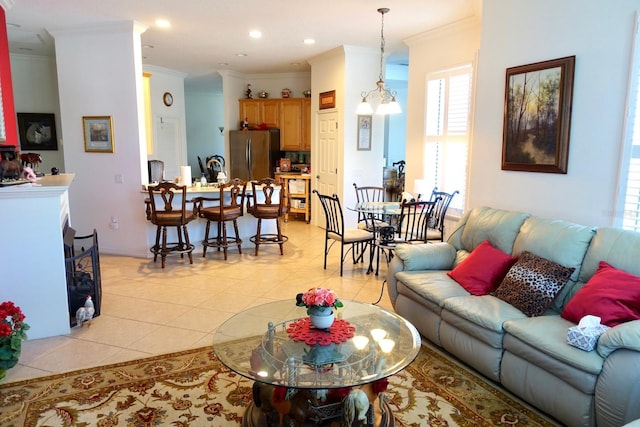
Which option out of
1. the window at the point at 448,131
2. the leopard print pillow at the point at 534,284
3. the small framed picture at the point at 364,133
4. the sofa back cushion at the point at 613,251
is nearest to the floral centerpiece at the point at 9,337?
the leopard print pillow at the point at 534,284

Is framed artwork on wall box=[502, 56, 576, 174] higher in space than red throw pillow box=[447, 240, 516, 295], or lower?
higher

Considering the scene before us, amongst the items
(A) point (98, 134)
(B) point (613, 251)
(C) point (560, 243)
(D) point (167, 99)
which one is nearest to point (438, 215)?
(C) point (560, 243)

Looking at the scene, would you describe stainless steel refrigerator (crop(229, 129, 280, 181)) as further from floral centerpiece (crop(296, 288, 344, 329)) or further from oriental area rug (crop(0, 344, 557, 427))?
floral centerpiece (crop(296, 288, 344, 329))

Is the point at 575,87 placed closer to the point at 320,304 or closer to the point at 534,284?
the point at 534,284

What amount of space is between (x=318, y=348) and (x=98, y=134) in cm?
472

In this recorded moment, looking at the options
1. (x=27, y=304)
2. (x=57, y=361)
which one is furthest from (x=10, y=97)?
(x=57, y=361)

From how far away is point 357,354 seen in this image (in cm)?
215

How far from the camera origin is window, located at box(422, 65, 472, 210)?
5.04 meters

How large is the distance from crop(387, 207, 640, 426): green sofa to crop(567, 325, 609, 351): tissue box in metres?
0.03

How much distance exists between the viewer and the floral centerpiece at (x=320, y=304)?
87.5 inches

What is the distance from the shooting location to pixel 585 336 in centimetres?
213

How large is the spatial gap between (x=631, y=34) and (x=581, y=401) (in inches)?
87.3

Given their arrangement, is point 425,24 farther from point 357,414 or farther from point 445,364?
point 357,414

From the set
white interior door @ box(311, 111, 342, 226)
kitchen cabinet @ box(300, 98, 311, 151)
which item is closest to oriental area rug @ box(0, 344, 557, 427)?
white interior door @ box(311, 111, 342, 226)
